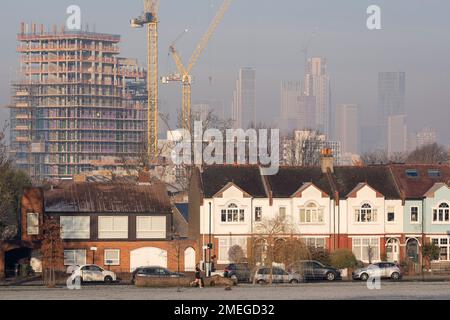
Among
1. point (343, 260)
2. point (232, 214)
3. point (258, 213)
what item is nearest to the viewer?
point (343, 260)

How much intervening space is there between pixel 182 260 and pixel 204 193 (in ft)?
16.7

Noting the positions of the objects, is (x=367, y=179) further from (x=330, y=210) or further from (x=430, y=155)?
(x=430, y=155)

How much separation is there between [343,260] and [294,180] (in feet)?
33.5

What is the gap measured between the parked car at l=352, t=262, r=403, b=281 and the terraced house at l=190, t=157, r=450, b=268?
1083 cm

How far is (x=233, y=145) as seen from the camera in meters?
130

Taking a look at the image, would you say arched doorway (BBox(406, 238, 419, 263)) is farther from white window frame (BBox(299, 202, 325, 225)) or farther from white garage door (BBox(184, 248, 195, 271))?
white garage door (BBox(184, 248, 195, 271))

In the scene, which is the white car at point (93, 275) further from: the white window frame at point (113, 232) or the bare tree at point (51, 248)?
the white window frame at point (113, 232)

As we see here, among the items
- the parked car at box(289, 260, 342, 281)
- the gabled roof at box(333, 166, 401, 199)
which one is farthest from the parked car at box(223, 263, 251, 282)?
the gabled roof at box(333, 166, 401, 199)

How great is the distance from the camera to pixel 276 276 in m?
67.1

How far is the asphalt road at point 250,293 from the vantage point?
53.0m

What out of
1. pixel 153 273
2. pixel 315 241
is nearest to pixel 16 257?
pixel 153 273
